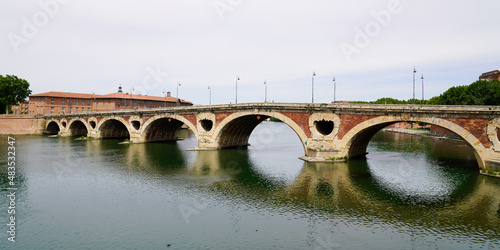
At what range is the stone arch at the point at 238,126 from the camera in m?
47.0

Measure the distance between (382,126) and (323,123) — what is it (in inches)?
295

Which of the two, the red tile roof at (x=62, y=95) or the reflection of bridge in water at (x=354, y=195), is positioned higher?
the red tile roof at (x=62, y=95)

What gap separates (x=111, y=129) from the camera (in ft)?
262

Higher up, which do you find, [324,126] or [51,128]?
[324,126]

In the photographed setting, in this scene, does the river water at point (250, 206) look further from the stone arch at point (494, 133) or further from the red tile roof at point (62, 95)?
the red tile roof at point (62, 95)

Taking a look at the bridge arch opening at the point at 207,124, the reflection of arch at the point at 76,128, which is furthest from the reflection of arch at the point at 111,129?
the bridge arch opening at the point at 207,124

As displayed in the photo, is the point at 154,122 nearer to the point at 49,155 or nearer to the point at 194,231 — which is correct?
the point at 49,155

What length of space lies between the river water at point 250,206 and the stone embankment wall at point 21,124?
57.9 metres

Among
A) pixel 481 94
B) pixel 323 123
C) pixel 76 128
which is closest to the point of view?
pixel 323 123

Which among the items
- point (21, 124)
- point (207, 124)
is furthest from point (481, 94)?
point (21, 124)

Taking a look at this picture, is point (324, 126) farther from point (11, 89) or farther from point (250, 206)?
point (11, 89)

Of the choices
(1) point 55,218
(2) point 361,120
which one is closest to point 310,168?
(2) point 361,120

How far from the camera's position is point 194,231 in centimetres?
1916

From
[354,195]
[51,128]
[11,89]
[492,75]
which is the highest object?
[492,75]
